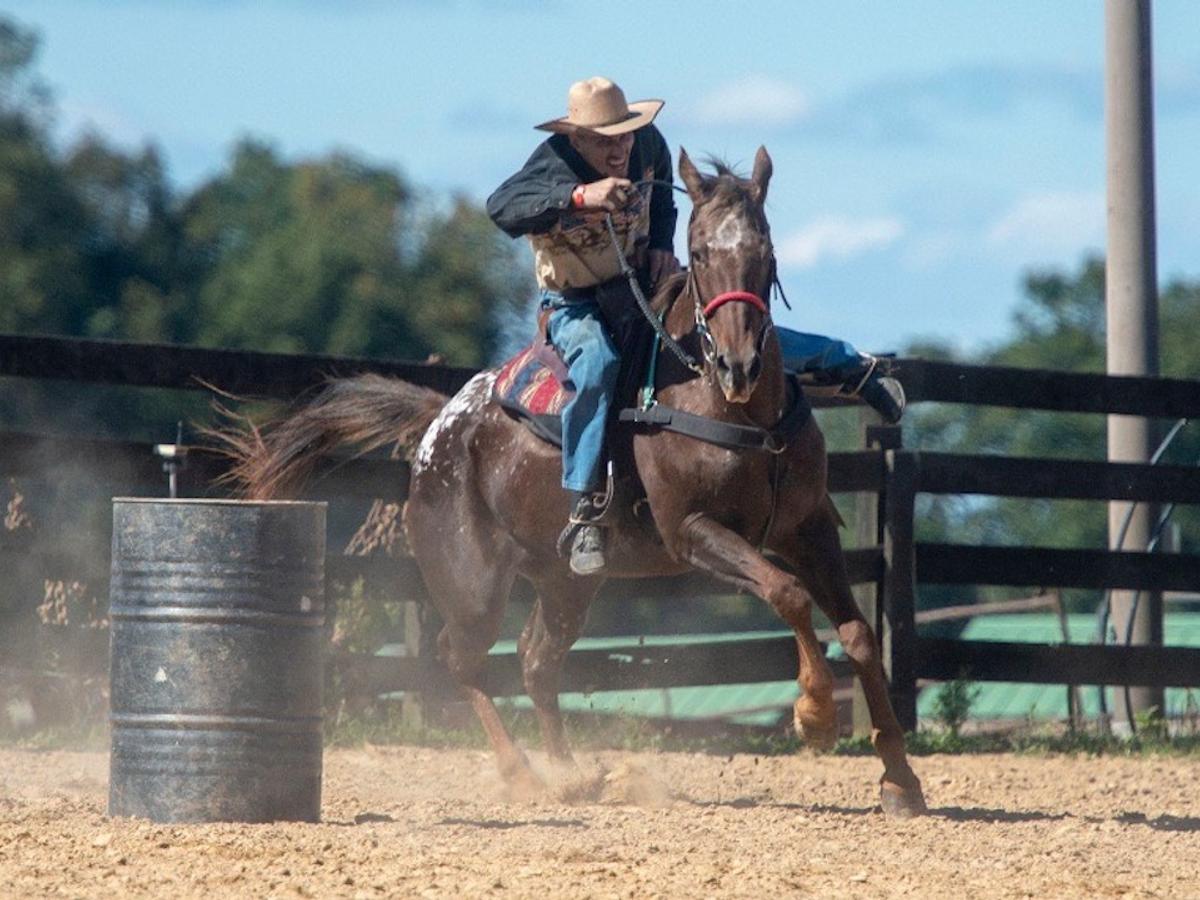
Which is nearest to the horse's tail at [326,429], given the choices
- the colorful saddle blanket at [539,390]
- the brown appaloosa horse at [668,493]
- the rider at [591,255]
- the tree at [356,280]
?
the brown appaloosa horse at [668,493]

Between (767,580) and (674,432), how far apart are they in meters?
0.70

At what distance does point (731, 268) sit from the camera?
22.7ft

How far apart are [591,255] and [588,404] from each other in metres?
0.69

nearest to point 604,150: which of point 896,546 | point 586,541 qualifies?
point 586,541

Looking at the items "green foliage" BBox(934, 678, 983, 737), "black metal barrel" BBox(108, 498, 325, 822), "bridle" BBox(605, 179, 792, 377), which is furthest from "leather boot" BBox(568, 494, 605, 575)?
"green foliage" BBox(934, 678, 983, 737)

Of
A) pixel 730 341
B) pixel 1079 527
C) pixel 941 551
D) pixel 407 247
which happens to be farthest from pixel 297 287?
pixel 730 341

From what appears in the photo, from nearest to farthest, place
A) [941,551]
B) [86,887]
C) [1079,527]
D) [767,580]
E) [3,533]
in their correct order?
[86,887] → [767,580] → [3,533] → [941,551] → [1079,527]

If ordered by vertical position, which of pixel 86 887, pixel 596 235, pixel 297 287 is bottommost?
pixel 86 887

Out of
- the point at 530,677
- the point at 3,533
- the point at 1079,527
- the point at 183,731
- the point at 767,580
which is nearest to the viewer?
the point at 183,731

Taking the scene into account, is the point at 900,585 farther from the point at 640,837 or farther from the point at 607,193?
the point at 640,837

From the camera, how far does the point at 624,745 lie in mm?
9602

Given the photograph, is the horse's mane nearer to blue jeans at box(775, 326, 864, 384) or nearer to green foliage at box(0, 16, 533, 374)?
blue jeans at box(775, 326, 864, 384)

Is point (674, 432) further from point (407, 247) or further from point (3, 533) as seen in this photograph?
point (407, 247)

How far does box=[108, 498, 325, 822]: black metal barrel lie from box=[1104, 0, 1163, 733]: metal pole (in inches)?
224
